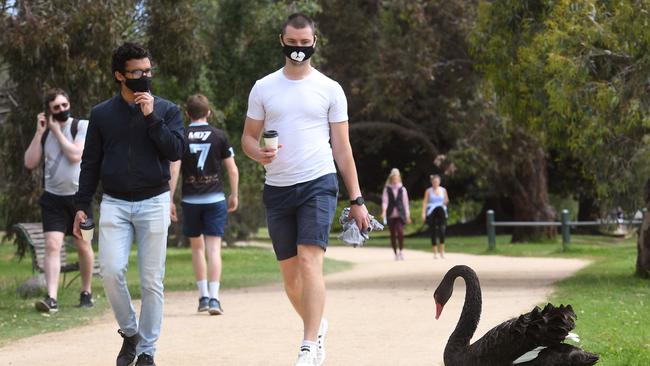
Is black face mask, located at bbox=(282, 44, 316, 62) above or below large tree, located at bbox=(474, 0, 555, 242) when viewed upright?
below

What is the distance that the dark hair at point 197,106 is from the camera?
488 inches

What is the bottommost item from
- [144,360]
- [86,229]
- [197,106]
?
[144,360]

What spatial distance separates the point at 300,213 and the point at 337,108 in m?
0.76

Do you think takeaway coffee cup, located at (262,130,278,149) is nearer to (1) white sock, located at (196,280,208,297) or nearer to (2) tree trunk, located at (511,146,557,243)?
(1) white sock, located at (196,280,208,297)

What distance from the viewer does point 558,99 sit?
603 inches

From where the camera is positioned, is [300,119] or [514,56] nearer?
[300,119]

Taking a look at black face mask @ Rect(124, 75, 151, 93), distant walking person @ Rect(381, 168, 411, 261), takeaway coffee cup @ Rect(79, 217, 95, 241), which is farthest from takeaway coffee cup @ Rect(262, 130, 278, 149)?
distant walking person @ Rect(381, 168, 411, 261)

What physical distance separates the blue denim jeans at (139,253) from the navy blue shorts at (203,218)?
4.13 metres

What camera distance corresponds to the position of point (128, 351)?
8.24 meters

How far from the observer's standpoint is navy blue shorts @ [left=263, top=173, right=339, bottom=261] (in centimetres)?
793

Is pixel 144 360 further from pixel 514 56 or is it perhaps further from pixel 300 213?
pixel 514 56

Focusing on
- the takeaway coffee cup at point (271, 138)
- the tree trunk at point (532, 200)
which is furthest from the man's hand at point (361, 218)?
the tree trunk at point (532, 200)

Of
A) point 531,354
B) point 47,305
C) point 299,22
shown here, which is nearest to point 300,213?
point 299,22

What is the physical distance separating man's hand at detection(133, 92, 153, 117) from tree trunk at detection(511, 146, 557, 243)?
1146 inches
